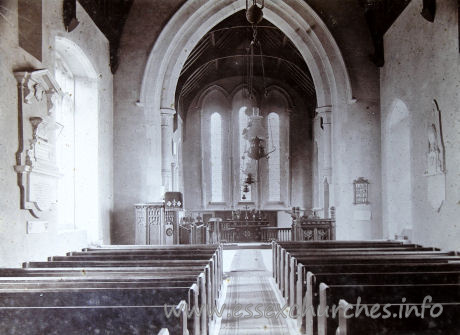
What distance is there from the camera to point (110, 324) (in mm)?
2480

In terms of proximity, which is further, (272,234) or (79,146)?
(272,234)

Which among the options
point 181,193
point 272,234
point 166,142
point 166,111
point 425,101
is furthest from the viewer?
point 272,234

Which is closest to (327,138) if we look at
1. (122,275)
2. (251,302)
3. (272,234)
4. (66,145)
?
(272,234)

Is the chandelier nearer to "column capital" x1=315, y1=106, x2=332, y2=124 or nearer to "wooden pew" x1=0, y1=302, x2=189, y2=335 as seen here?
"column capital" x1=315, y1=106, x2=332, y2=124

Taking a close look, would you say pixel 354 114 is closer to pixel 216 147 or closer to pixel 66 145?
pixel 66 145

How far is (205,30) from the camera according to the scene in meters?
9.89

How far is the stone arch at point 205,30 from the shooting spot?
31.0 ft

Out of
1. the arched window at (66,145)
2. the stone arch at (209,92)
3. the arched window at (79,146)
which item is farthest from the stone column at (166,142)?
the stone arch at (209,92)

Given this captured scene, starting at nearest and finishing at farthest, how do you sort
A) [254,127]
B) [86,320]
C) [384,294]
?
[86,320]
[384,294]
[254,127]

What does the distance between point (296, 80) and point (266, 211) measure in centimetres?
463

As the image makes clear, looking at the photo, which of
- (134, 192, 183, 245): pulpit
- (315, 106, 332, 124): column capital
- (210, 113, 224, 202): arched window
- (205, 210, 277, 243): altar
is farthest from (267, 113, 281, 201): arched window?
(134, 192, 183, 245): pulpit

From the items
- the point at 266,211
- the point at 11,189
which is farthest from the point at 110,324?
the point at 266,211

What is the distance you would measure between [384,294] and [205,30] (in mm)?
8006

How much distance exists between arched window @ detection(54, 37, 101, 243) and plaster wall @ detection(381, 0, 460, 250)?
5.15 metres
